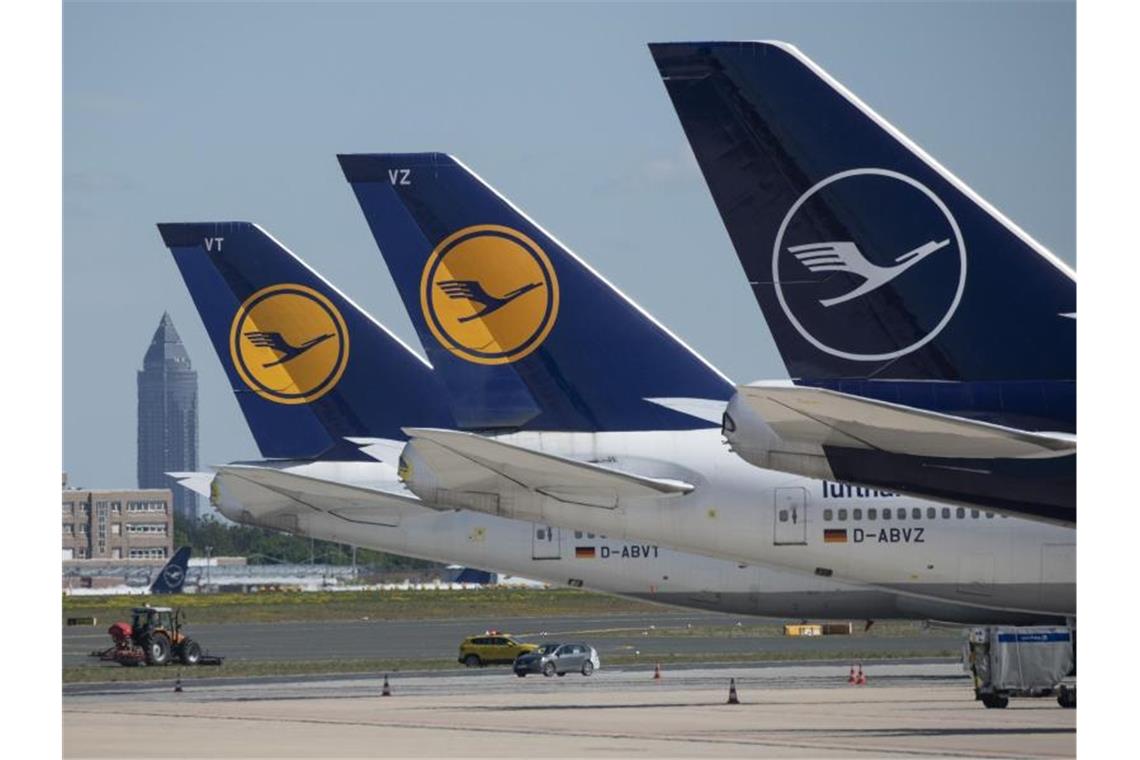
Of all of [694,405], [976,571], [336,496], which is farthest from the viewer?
[336,496]

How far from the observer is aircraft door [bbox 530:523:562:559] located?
46156 millimetres

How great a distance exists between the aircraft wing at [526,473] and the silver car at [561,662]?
2787cm

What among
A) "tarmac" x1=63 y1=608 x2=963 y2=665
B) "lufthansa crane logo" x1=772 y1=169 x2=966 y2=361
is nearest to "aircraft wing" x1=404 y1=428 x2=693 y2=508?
"lufthansa crane logo" x1=772 y1=169 x2=966 y2=361

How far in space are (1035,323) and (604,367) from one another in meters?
15.0

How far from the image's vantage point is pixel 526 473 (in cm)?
3559

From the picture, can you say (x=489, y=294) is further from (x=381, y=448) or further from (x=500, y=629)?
(x=500, y=629)

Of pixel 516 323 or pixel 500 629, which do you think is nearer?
pixel 516 323

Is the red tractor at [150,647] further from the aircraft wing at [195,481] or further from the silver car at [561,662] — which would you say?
the aircraft wing at [195,481]

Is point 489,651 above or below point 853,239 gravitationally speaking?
below

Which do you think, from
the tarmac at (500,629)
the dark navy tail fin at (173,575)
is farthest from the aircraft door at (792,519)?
the dark navy tail fin at (173,575)

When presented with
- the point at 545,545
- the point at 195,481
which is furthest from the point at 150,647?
the point at 545,545

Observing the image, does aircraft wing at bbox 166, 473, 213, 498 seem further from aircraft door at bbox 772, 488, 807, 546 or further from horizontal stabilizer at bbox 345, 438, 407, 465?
aircraft door at bbox 772, 488, 807, 546

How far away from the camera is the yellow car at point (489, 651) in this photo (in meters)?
72.4

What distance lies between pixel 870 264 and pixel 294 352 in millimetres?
28226
